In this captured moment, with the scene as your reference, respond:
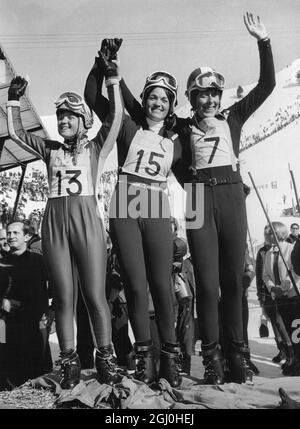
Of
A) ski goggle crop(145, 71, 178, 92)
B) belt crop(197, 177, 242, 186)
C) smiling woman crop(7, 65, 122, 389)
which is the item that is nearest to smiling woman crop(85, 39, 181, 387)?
ski goggle crop(145, 71, 178, 92)

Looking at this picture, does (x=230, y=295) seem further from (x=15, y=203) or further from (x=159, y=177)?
(x=15, y=203)

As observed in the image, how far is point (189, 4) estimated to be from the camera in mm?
4129

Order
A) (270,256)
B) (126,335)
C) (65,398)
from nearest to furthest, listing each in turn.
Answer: (65,398), (126,335), (270,256)

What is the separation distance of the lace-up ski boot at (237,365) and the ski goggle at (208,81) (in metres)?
1.72

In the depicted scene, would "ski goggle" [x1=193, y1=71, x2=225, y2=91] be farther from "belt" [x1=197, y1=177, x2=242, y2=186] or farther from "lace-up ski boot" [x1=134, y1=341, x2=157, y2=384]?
"lace-up ski boot" [x1=134, y1=341, x2=157, y2=384]

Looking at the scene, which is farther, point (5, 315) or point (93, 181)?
point (5, 315)

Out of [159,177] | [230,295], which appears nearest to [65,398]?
[230,295]

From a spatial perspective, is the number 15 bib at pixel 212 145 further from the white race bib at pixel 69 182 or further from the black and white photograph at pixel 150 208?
the white race bib at pixel 69 182

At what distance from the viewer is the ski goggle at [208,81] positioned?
3510 millimetres

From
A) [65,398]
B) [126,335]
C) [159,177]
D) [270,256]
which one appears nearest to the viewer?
[65,398]

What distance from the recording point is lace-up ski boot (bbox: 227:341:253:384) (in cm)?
333

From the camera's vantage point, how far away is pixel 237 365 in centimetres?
334

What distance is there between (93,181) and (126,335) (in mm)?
1131

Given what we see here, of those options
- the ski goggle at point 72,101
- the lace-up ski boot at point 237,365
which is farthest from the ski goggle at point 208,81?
the lace-up ski boot at point 237,365
